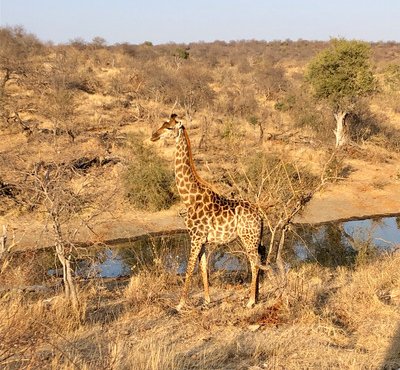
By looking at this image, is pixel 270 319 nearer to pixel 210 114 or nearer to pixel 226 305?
pixel 226 305


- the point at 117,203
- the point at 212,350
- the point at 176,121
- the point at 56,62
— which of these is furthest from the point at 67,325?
the point at 56,62


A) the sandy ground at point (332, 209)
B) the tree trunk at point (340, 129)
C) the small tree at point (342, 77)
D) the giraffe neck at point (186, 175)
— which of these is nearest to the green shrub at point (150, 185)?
the sandy ground at point (332, 209)

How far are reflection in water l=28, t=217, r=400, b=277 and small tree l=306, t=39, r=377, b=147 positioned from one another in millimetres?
6595

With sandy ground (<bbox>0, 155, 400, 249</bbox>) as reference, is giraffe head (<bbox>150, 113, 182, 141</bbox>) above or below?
above

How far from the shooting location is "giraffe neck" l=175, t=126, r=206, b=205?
7.24 metres

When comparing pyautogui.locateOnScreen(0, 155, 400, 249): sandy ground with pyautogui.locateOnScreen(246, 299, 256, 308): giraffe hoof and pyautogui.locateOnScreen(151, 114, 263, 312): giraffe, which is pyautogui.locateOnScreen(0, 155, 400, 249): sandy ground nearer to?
pyautogui.locateOnScreen(151, 114, 263, 312): giraffe

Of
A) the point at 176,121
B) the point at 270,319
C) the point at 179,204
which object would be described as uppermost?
the point at 176,121

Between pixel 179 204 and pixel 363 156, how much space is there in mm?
9226

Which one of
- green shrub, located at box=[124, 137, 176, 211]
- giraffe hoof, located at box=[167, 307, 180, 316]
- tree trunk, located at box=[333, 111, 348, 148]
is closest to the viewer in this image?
giraffe hoof, located at box=[167, 307, 180, 316]

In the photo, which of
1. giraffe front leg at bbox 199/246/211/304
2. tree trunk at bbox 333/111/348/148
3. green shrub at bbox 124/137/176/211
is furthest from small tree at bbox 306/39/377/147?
giraffe front leg at bbox 199/246/211/304

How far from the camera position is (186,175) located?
7301 mm

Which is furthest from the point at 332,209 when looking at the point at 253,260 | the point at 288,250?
the point at 253,260

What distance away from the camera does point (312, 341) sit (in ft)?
18.8

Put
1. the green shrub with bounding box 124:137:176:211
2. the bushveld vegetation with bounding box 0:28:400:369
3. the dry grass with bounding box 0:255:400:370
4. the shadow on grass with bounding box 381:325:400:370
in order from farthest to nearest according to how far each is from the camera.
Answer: the green shrub with bounding box 124:137:176:211 → the bushveld vegetation with bounding box 0:28:400:369 → the shadow on grass with bounding box 381:325:400:370 → the dry grass with bounding box 0:255:400:370
